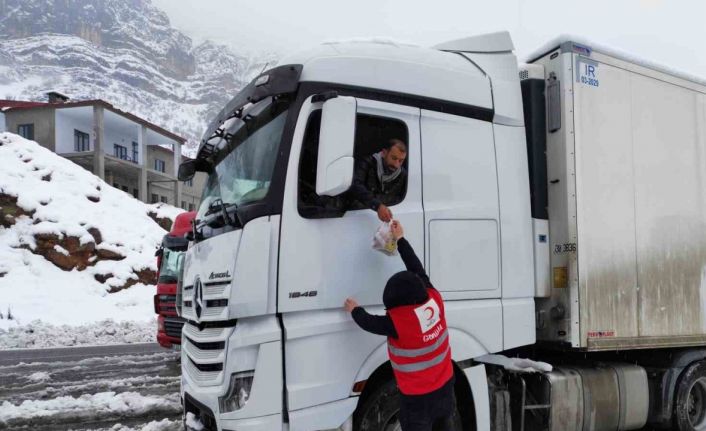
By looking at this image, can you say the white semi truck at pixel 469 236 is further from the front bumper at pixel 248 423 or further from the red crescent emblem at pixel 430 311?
the red crescent emblem at pixel 430 311

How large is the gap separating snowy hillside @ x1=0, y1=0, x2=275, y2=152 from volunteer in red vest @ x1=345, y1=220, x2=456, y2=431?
454 feet

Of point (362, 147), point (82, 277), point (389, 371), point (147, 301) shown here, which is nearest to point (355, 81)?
point (362, 147)

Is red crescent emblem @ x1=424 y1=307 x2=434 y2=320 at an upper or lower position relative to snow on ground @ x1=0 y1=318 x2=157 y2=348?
upper

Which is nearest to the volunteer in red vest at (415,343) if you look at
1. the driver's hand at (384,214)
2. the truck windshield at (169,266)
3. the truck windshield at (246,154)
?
the driver's hand at (384,214)

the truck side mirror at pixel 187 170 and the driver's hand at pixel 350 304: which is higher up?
the truck side mirror at pixel 187 170

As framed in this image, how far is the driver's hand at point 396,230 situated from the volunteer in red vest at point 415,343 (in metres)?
0.23

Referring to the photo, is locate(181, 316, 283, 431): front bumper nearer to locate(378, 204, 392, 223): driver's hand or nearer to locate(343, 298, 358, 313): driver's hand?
locate(343, 298, 358, 313): driver's hand

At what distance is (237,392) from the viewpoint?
3277 mm

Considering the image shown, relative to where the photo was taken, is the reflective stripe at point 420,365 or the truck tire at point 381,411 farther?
the truck tire at point 381,411

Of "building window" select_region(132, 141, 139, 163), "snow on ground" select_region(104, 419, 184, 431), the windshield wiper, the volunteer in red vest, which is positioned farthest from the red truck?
"building window" select_region(132, 141, 139, 163)

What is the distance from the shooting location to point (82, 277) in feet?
57.3

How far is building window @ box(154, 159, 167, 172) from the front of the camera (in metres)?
43.2

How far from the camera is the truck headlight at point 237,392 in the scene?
3256 mm

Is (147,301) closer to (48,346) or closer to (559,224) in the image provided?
(48,346)
